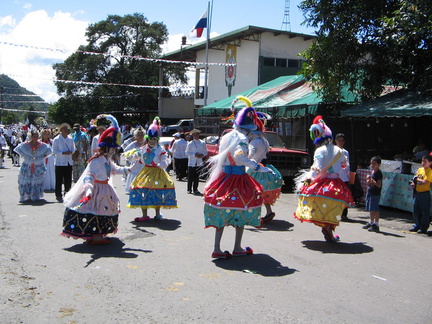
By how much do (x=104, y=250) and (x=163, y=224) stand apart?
2189 mm

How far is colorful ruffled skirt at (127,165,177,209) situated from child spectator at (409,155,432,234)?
4734 mm

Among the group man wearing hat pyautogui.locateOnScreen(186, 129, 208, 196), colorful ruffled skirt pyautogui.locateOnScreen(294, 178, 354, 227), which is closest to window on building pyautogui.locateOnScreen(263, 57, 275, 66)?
man wearing hat pyautogui.locateOnScreen(186, 129, 208, 196)

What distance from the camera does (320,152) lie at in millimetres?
7605

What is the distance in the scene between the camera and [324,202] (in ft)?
24.8

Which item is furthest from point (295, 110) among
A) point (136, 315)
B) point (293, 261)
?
point (136, 315)

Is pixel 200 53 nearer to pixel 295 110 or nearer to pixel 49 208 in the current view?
pixel 295 110

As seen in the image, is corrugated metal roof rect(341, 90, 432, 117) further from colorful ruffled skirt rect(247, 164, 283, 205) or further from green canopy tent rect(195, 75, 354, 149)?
colorful ruffled skirt rect(247, 164, 283, 205)

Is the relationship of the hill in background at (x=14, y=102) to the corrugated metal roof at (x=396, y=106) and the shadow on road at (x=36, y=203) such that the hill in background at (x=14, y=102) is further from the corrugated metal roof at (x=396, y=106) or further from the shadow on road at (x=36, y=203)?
the corrugated metal roof at (x=396, y=106)

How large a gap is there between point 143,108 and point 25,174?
3856 cm

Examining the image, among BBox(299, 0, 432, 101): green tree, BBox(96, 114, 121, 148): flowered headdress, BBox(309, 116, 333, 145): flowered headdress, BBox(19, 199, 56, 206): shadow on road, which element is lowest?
BBox(19, 199, 56, 206): shadow on road

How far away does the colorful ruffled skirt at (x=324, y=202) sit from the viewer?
756cm

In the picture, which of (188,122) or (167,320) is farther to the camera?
(188,122)

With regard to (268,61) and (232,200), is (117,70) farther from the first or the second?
(232,200)

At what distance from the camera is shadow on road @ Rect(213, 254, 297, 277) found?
6.05m
